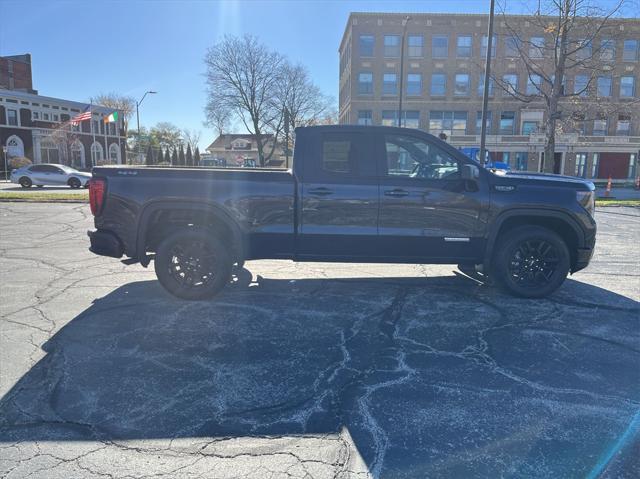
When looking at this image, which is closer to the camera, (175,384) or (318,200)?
(175,384)

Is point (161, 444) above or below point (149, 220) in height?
below

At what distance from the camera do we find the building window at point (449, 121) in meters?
47.2

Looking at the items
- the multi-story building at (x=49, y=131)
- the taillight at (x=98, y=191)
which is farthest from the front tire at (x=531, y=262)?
the multi-story building at (x=49, y=131)

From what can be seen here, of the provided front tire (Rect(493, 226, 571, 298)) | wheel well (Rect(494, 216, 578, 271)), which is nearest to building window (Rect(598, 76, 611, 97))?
wheel well (Rect(494, 216, 578, 271))

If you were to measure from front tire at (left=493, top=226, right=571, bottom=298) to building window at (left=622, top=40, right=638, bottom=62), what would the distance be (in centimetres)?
5191

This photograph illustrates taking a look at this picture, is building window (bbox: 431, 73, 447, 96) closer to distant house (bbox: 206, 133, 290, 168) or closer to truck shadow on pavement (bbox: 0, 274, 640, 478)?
distant house (bbox: 206, 133, 290, 168)

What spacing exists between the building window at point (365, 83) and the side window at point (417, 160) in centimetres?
4440

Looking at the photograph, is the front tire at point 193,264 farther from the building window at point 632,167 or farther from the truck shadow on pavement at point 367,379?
the building window at point 632,167

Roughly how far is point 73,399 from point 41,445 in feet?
1.77

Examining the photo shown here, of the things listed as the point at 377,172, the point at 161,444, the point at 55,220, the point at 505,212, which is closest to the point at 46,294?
the point at 161,444

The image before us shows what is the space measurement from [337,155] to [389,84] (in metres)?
45.0

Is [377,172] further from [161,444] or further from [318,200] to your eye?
[161,444]

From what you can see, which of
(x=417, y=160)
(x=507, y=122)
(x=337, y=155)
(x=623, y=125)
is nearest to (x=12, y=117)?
(x=507, y=122)

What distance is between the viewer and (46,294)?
224 inches
